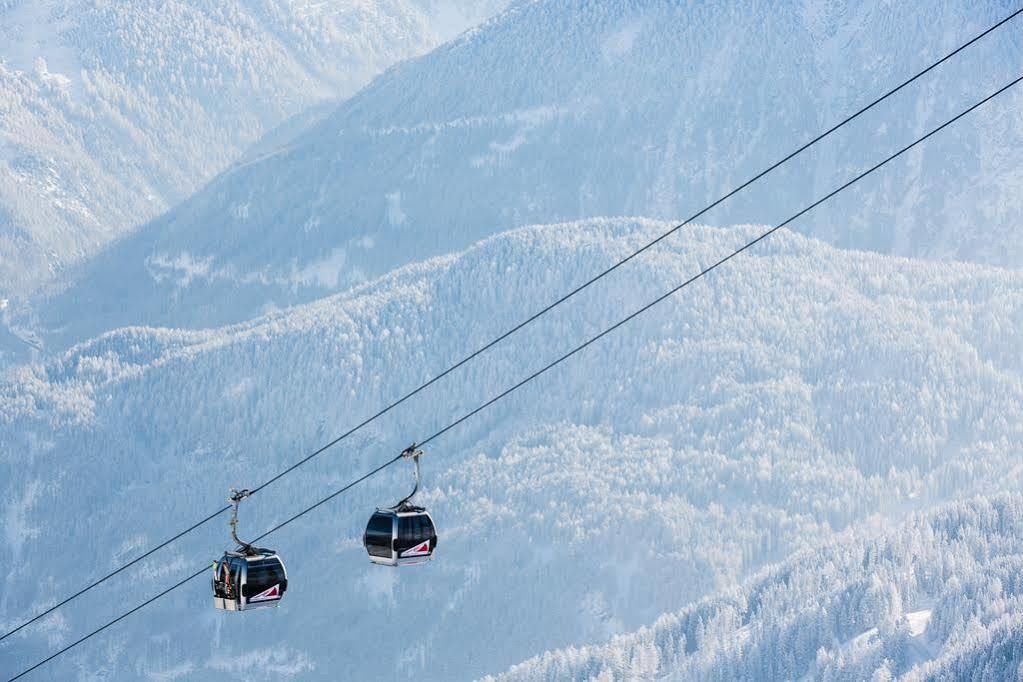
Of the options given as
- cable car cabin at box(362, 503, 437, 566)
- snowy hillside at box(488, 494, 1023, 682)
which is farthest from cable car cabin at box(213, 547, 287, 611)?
snowy hillside at box(488, 494, 1023, 682)

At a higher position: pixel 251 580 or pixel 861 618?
pixel 861 618

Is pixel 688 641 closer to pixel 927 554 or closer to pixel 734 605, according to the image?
pixel 734 605

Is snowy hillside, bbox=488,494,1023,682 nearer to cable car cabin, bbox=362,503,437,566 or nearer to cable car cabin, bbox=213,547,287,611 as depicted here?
cable car cabin, bbox=362,503,437,566

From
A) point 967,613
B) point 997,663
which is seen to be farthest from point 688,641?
point 997,663

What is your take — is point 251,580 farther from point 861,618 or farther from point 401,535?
point 861,618

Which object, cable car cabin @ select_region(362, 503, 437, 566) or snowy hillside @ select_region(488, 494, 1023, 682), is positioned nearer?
cable car cabin @ select_region(362, 503, 437, 566)

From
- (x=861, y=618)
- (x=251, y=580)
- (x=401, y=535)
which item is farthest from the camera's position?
(x=861, y=618)

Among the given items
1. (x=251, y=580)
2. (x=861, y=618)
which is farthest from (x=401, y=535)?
(x=861, y=618)
